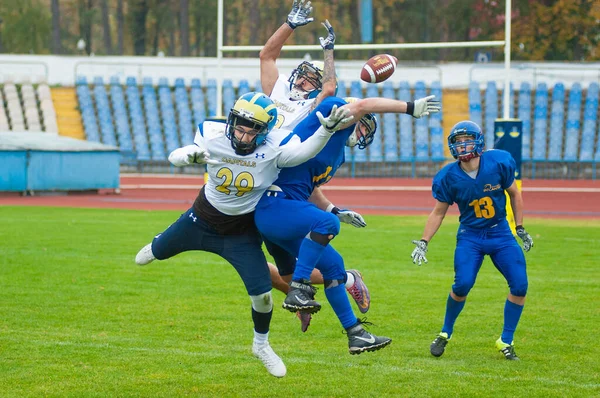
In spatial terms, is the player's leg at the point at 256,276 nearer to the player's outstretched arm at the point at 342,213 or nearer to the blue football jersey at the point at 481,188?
the player's outstretched arm at the point at 342,213

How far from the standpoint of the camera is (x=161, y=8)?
46031mm

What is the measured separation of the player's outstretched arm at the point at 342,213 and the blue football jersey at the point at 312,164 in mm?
387

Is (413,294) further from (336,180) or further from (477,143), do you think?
(336,180)

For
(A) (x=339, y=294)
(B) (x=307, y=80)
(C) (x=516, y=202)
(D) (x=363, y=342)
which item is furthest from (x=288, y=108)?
(D) (x=363, y=342)

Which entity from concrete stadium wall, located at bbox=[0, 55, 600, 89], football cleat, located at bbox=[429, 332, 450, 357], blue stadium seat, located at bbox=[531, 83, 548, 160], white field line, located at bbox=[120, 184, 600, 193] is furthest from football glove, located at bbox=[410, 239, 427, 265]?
concrete stadium wall, located at bbox=[0, 55, 600, 89]

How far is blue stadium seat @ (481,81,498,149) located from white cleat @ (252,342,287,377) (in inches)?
896

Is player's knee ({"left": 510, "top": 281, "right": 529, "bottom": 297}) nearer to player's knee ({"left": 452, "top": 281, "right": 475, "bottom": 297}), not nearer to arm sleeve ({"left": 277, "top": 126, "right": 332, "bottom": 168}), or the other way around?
player's knee ({"left": 452, "top": 281, "right": 475, "bottom": 297})

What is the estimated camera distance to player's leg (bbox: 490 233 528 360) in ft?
25.7

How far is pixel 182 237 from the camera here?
22.9 feet

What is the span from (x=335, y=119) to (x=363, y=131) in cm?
89

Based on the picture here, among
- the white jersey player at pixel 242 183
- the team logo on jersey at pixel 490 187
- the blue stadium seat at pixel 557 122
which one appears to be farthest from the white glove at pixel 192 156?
the blue stadium seat at pixel 557 122

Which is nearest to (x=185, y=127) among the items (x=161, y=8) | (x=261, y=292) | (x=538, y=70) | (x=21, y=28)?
(x=538, y=70)

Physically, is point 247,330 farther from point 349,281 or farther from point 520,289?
point 520,289

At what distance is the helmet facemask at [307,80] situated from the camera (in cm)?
780
